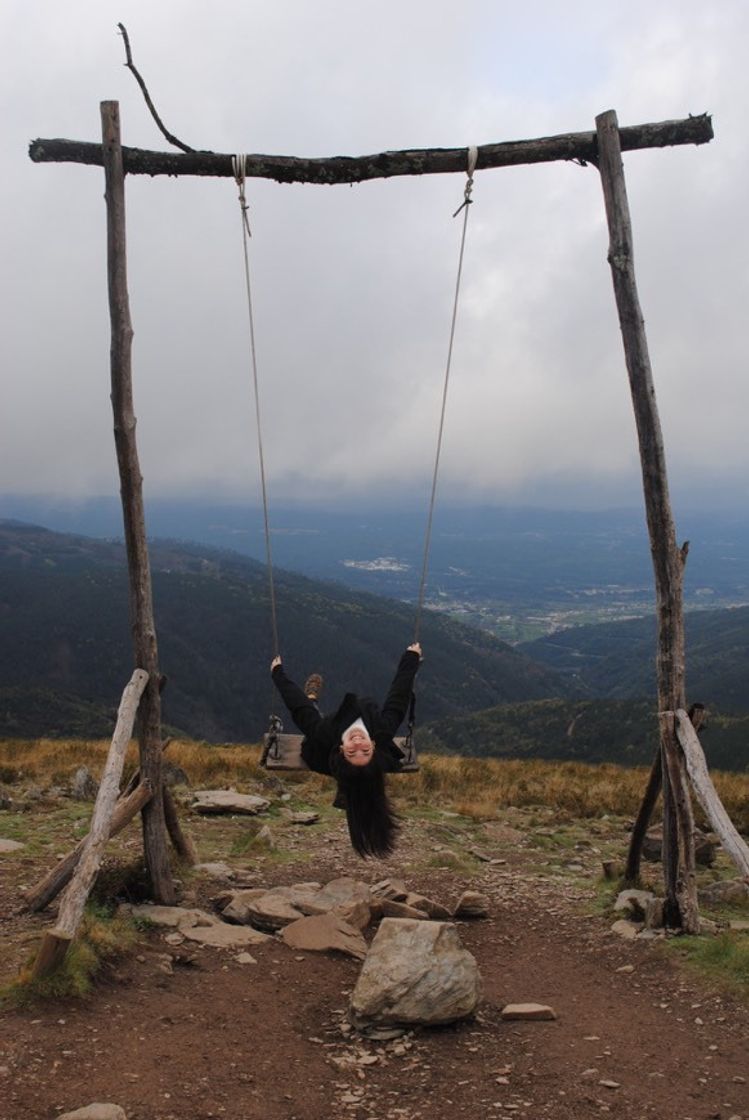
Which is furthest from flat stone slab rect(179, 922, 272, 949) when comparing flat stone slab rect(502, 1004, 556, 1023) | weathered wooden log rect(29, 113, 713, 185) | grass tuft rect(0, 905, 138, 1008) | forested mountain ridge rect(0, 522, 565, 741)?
forested mountain ridge rect(0, 522, 565, 741)

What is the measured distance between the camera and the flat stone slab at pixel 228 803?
11.8 m

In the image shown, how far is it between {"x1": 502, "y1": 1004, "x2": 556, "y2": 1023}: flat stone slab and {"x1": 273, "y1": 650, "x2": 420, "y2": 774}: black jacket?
1857 millimetres

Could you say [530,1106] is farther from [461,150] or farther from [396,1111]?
[461,150]

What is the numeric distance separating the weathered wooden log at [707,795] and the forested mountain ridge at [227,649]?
287ft

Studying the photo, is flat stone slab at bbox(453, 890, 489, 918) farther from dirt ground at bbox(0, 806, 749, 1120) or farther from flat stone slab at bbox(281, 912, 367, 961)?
flat stone slab at bbox(281, 912, 367, 961)

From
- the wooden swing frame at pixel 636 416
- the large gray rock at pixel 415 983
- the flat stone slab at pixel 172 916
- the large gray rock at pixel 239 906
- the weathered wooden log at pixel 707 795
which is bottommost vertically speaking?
the large gray rock at pixel 239 906

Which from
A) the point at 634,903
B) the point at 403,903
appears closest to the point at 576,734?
the point at 634,903

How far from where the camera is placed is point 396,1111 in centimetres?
468

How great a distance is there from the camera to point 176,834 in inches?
336

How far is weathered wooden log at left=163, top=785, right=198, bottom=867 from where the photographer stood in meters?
8.29

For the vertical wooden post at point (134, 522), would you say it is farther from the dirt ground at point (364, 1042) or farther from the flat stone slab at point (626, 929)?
the flat stone slab at point (626, 929)

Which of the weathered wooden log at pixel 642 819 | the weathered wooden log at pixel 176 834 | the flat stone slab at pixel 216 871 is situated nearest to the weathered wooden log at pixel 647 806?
the weathered wooden log at pixel 642 819

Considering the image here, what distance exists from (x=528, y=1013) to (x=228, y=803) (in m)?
6.72

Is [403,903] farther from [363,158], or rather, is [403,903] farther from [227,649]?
[227,649]
